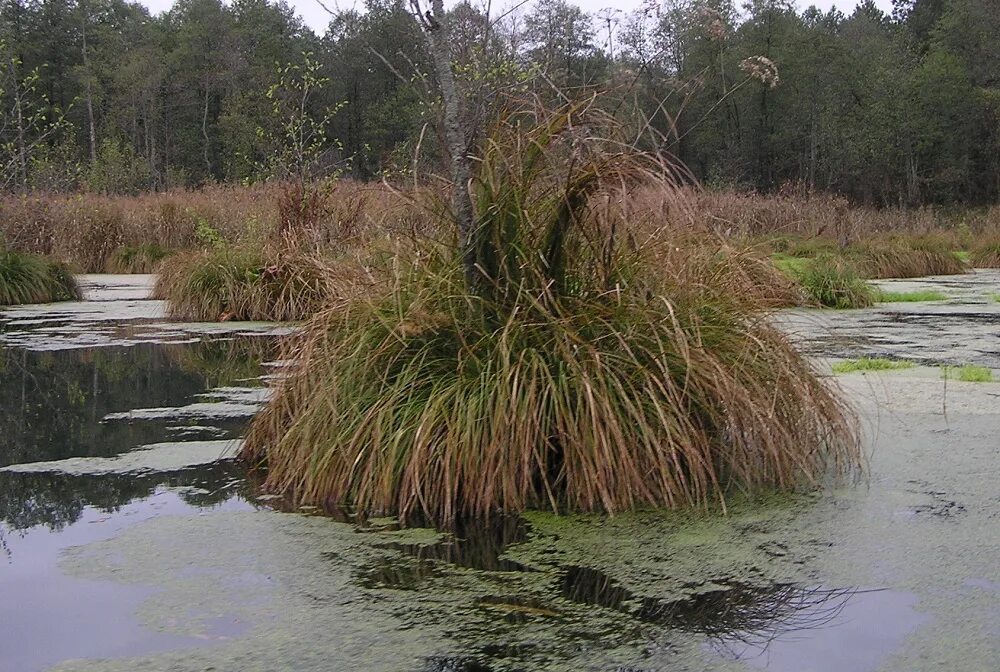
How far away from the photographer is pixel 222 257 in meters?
8.45

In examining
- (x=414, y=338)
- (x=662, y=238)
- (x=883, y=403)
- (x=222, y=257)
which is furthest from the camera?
(x=222, y=257)

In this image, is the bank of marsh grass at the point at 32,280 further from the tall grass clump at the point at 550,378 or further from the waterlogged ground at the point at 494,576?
the tall grass clump at the point at 550,378

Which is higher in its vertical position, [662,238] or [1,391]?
[662,238]

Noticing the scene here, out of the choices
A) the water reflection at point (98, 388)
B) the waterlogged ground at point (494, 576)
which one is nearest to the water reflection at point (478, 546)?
the waterlogged ground at point (494, 576)

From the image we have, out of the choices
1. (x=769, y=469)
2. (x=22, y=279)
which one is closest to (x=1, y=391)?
(x=769, y=469)

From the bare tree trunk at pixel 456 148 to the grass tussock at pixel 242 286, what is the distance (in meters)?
4.85

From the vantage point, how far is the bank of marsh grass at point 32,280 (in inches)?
388

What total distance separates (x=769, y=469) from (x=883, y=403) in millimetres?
1465

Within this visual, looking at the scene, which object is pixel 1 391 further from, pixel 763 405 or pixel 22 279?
pixel 22 279

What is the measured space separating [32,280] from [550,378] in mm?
8413

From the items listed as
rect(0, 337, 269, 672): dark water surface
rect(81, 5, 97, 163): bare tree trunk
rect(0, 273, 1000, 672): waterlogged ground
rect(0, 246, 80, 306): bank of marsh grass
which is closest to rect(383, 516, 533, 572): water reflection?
rect(0, 273, 1000, 672): waterlogged ground

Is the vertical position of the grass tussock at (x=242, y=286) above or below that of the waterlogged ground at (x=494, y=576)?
above

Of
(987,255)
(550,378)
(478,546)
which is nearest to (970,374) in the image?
(550,378)

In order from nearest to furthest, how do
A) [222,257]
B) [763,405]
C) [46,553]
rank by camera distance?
[46,553]
[763,405]
[222,257]
